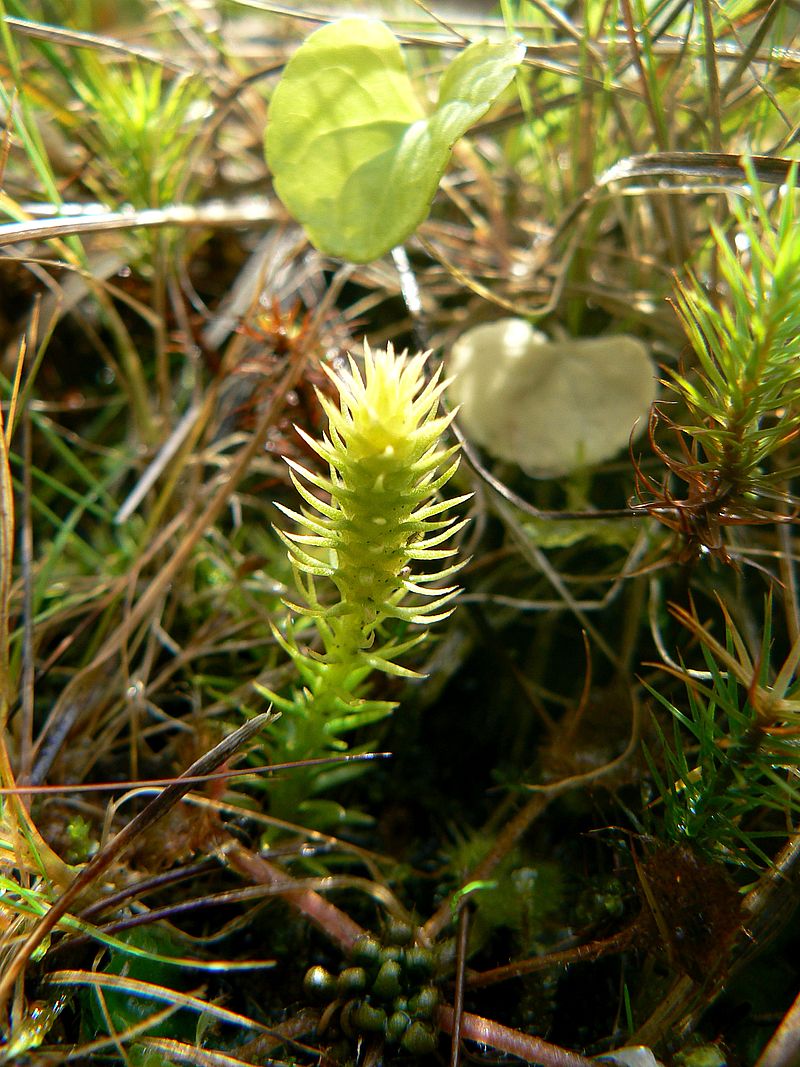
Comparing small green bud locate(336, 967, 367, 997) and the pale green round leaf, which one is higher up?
the pale green round leaf

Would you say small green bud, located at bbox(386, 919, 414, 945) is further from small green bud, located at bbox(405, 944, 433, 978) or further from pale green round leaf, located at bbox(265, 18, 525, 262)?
pale green round leaf, located at bbox(265, 18, 525, 262)

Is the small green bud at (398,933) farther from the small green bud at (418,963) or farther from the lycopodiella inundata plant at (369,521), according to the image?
the lycopodiella inundata plant at (369,521)

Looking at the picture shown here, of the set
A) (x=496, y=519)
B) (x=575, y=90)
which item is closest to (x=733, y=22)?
(x=575, y=90)

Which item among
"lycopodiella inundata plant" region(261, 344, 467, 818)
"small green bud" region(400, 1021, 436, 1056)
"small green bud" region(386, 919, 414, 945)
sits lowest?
"small green bud" region(400, 1021, 436, 1056)

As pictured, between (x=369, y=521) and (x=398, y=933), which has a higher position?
(x=369, y=521)

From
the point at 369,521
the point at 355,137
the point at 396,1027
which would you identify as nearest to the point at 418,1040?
the point at 396,1027

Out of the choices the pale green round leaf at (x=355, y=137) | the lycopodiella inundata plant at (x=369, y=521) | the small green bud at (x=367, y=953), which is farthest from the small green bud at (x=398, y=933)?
the pale green round leaf at (x=355, y=137)

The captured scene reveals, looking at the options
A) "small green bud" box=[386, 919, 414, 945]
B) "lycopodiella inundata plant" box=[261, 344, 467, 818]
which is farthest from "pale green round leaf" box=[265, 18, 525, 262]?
"small green bud" box=[386, 919, 414, 945]

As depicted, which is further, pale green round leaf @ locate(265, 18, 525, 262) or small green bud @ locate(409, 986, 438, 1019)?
pale green round leaf @ locate(265, 18, 525, 262)

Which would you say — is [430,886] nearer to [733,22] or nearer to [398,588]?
[398,588]

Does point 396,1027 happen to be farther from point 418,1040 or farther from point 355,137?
point 355,137
